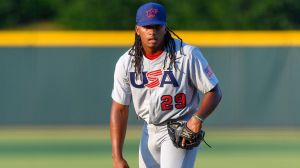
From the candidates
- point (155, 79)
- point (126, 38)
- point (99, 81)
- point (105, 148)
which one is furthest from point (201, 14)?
point (155, 79)

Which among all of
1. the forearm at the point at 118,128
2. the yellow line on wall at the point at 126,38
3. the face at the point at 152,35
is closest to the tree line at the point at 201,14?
the yellow line on wall at the point at 126,38

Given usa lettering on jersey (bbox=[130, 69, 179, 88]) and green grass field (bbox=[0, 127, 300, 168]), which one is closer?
usa lettering on jersey (bbox=[130, 69, 179, 88])

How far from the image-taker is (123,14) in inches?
1045

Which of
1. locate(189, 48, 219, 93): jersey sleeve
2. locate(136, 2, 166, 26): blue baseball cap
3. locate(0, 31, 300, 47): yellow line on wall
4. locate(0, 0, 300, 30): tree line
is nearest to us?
locate(136, 2, 166, 26): blue baseball cap

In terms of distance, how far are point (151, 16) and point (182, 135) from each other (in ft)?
2.70

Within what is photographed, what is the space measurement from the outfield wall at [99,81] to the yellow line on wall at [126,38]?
0.02 m

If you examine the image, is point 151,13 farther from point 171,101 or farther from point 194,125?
point 194,125

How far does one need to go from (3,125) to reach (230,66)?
3.81 metres

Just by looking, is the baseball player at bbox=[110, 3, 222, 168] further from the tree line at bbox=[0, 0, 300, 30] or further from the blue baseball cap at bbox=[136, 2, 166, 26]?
the tree line at bbox=[0, 0, 300, 30]

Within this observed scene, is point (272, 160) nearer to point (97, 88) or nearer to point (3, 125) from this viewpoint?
point (97, 88)

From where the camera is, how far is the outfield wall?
14195mm

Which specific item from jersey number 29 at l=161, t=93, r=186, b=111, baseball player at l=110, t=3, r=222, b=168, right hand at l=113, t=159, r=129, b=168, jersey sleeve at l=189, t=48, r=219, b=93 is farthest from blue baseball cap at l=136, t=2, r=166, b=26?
right hand at l=113, t=159, r=129, b=168

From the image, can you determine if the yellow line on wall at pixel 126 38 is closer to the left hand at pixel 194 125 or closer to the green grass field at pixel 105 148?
the green grass field at pixel 105 148

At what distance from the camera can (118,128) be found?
612 centimetres
